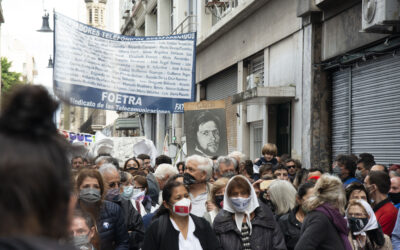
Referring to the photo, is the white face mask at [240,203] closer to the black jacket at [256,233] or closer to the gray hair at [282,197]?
the black jacket at [256,233]

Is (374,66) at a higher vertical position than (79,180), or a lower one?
higher

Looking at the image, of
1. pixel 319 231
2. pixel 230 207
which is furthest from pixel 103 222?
pixel 319 231

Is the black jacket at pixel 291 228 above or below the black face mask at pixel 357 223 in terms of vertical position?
below

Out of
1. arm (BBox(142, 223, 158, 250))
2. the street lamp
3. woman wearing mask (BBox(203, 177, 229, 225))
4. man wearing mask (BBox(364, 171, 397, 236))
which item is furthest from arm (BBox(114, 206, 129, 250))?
the street lamp

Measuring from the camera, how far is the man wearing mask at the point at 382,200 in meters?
7.03

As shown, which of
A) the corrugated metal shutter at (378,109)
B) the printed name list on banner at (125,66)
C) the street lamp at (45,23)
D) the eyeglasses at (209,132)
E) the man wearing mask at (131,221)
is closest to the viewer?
the man wearing mask at (131,221)

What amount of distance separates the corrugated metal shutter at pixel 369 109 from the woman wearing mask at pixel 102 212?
5.79 meters

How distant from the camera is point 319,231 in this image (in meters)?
5.59

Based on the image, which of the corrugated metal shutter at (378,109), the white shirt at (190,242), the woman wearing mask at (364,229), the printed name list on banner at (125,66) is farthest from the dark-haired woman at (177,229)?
Result: the printed name list on banner at (125,66)

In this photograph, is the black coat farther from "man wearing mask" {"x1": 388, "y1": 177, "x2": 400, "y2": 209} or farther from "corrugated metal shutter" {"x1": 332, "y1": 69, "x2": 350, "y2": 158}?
"corrugated metal shutter" {"x1": 332, "y1": 69, "x2": 350, "y2": 158}

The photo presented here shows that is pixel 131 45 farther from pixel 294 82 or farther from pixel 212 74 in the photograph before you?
pixel 212 74

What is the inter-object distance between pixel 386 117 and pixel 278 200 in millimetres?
4508

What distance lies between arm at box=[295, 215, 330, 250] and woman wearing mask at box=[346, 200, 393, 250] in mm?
463

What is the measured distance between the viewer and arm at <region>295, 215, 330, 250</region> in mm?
5570
